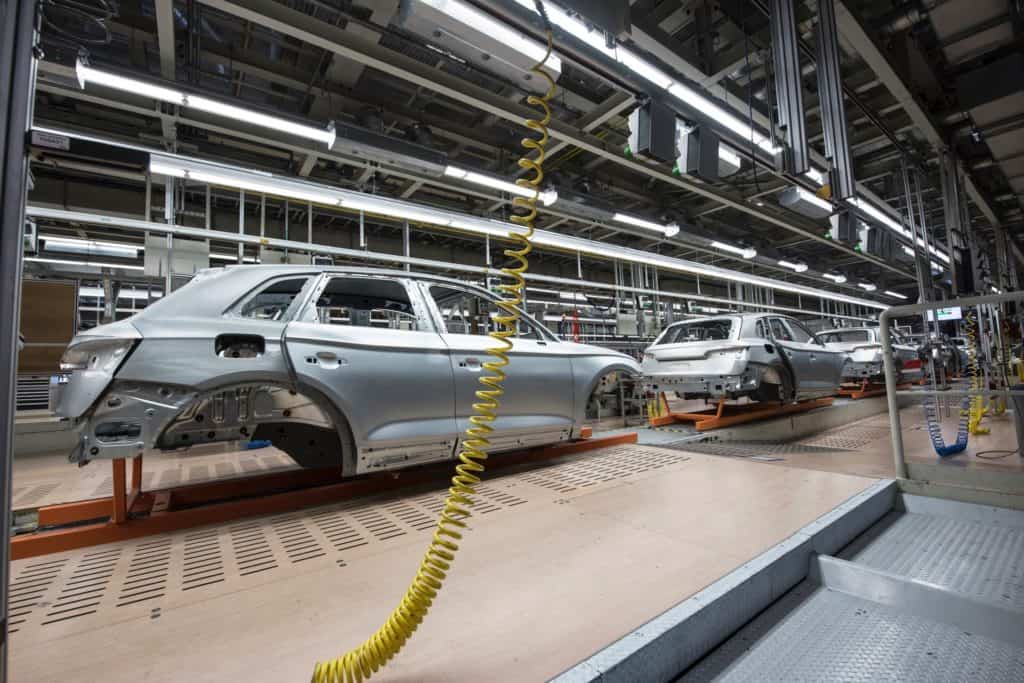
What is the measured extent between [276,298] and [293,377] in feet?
2.38

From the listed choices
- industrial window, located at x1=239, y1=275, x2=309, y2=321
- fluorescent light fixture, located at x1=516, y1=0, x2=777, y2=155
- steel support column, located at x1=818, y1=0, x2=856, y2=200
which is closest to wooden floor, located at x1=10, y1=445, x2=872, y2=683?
industrial window, located at x1=239, y1=275, x2=309, y2=321

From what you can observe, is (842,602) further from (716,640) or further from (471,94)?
(471,94)

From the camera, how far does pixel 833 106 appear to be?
4449 millimetres

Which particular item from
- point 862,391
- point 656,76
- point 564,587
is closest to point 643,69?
point 656,76

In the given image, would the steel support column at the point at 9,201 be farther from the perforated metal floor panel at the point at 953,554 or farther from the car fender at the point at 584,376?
the car fender at the point at 584,376

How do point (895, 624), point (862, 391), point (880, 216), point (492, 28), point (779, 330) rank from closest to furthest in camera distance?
point (895, 624) < point (492, 28) < point (779, 330) < point (880, 216) < point (862, 391)

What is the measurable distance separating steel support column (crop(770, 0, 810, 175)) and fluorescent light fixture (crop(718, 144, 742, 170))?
0.98 m

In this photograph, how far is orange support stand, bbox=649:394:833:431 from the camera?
523 centimetres

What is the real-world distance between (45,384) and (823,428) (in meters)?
11.0

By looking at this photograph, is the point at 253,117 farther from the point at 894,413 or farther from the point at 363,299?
the point at 894,413

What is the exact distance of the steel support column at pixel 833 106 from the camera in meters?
4.16

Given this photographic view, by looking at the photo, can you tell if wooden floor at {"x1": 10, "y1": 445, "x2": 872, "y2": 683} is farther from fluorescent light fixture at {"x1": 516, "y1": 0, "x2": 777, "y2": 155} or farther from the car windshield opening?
the car windshield opening

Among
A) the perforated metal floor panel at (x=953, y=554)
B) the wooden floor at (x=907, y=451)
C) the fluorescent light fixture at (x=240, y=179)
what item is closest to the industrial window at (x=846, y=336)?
the wooden floor at (x=907, y=451)

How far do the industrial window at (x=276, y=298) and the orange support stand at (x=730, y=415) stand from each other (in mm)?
4466
